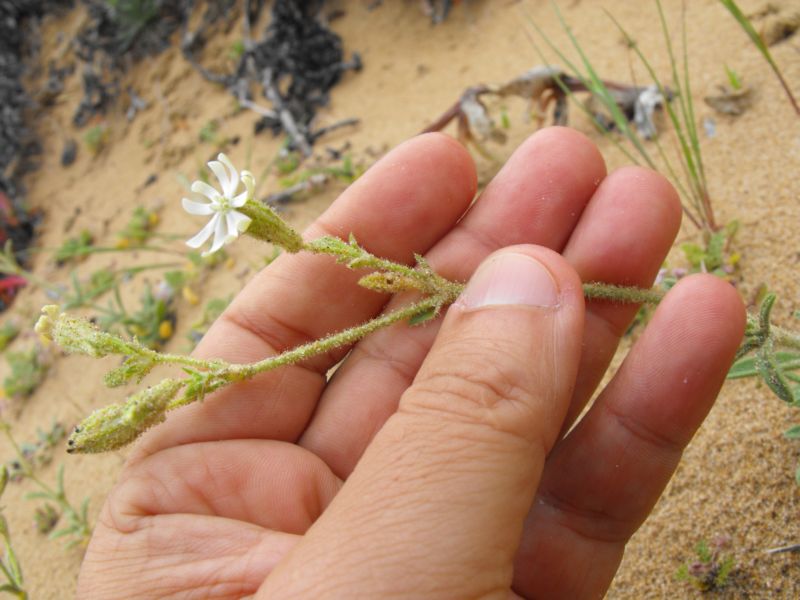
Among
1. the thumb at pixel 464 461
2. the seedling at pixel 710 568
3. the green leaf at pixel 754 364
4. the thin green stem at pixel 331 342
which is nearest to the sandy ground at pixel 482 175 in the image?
the seedling at pixel 710 568

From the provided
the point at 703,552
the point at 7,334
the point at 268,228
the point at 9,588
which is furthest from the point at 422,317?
the point at 7,334

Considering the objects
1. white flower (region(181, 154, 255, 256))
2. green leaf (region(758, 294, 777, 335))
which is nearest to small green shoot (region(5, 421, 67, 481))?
white flower (region(181, 154, 255, 256))

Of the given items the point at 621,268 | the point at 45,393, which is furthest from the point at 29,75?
the point at 621,268

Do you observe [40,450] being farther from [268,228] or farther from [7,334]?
[268,228]

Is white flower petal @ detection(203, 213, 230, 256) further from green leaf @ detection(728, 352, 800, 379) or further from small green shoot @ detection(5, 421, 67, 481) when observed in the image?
small green shoot @ detection(5, 421, 67, 481)

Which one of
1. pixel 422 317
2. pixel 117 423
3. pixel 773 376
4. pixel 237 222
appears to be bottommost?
pixel 773 376

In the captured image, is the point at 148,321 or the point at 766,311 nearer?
the point at 766,311
